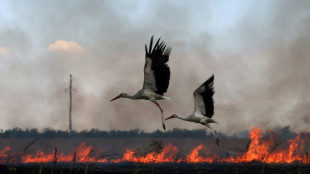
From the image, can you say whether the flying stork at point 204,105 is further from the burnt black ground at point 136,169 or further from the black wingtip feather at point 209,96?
the burnt black ground at point 136,169

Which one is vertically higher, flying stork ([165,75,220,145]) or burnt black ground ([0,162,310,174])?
flying stork ([165,75,220,145])

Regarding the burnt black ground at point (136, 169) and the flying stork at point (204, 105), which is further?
the flying stork at point (204, 105)

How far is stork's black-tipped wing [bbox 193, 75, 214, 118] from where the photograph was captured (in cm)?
1644

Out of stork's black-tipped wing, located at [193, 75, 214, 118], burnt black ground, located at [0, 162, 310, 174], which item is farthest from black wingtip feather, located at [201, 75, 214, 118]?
burnt black ground, located at [0, 162, 310, 174]

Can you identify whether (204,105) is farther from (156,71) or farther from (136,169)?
(136,169)

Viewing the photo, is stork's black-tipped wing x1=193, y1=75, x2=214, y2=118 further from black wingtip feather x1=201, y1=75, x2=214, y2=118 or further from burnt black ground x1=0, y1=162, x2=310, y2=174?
burnt black ground x1=0, y1=162, x2=310, y2=174

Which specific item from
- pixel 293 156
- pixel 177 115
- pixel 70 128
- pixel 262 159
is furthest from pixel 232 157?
pixel 262 159

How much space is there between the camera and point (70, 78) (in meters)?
58.5

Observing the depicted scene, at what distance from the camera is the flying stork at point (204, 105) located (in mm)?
16453

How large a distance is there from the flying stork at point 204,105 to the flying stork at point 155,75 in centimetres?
152

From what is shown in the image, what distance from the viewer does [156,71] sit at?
57.1ft

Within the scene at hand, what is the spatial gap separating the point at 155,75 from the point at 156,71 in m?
0.19

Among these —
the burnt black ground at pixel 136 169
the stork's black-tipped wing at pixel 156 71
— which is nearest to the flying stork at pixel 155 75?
the stork's black-tipped wing at pixel 156 71

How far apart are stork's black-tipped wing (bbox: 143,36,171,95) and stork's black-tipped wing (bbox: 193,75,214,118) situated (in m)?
1.60
